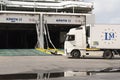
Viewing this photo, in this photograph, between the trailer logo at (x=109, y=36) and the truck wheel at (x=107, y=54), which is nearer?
the truck wheel at (x=107, y=54)

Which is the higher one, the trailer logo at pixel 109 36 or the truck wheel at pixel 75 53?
the trailer logo at pixel 109 36

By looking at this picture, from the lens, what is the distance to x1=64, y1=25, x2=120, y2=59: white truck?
3397cm

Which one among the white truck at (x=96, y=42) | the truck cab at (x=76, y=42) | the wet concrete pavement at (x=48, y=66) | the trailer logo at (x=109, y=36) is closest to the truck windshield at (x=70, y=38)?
the truck cab at (x=76, y=42)

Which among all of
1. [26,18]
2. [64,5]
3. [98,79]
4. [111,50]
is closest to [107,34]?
[111,50]

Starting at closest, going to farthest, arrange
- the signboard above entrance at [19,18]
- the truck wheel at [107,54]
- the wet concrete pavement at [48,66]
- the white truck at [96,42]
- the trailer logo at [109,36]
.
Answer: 1. the wet concrete pavement at [48,66]
2. the truck wheel at [107,54]
3. the white truck at [96,42]
4. the trailer logo at [109,36]
5. the signboard above entrance at [19,18]

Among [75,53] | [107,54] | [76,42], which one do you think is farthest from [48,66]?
[107,54]

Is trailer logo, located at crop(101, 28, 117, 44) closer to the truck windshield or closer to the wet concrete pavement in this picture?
the truck windshield

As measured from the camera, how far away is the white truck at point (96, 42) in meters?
34.0

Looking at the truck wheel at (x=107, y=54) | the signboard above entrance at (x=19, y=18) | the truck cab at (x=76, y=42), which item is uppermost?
the signboard above entrance at (x=19, y=18)

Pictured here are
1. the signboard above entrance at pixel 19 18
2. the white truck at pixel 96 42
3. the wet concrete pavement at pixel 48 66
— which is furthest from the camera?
the signboard above entrance at pixel 19 18

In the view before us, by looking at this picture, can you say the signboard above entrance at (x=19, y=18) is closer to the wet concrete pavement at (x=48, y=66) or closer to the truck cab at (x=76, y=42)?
the truck cab at (x=76, y=42)

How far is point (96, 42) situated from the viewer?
34.0 m

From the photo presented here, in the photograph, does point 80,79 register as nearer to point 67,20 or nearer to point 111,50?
point 111,50

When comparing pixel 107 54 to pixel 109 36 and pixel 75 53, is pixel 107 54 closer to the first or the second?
pixel 109 36
